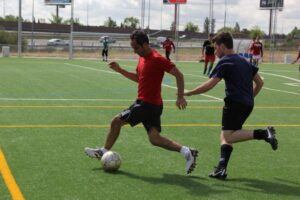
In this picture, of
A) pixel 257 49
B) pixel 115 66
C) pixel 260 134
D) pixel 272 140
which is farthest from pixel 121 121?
pixel 257 49

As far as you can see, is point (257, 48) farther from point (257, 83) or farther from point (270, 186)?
point (270, 186)

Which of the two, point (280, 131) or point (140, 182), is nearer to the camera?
point (140, 182)

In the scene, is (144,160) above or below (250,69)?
below

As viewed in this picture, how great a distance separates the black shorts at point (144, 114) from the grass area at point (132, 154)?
0.61m

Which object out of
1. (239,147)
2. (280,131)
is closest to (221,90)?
(280,131)

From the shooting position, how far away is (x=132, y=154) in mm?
7191

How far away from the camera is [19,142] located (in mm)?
7676

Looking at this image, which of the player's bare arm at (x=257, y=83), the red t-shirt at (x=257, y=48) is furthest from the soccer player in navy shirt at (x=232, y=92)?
the red t-shirt at (x=257, y=48)

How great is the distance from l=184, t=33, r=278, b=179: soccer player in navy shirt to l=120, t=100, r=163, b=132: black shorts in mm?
483

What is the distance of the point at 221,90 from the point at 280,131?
304 inches

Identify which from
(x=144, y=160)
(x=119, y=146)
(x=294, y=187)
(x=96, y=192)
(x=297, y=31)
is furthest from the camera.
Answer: (x=297, y=31)

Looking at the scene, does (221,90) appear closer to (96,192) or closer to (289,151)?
(289,151)

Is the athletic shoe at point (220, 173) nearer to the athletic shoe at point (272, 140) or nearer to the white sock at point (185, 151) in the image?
the white sock at point (185, 151)

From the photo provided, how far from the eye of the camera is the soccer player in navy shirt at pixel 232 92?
5.85m
